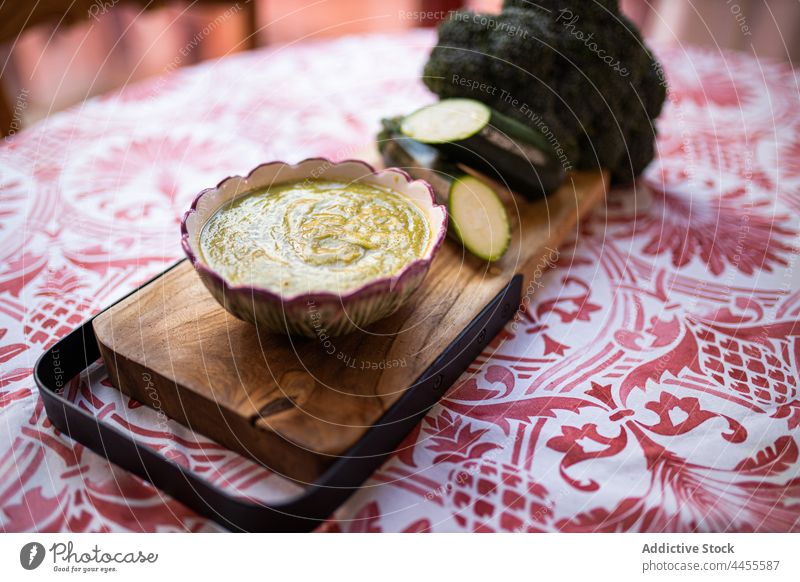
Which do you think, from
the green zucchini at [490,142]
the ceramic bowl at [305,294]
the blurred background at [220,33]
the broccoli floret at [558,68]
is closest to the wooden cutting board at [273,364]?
the ceramic bowl at [305,294]

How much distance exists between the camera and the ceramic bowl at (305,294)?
3.19ft

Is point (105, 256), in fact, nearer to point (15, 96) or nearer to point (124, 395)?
point (124, 395)

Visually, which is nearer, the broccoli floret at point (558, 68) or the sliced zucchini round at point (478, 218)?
the sliced zucchini round at point (478, 218)

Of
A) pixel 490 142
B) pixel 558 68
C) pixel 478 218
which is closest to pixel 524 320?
pixel 478 218

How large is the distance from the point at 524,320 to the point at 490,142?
393 millimetres

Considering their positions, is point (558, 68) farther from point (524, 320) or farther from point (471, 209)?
point (524, 320)

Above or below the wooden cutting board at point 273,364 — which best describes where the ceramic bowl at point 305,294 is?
above

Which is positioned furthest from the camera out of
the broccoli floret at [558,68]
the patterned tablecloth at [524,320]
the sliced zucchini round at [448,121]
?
the broccoli floret at [558,68]

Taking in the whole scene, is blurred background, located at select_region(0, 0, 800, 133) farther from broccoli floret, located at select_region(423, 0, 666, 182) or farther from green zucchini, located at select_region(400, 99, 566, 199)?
green zucchini, located at select_region(400, 99, 566, 199)

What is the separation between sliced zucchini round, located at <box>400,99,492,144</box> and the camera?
1.43m

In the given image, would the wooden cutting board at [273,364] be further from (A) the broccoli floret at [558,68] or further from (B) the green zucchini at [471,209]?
(A) the broccoli floret at [558,68]

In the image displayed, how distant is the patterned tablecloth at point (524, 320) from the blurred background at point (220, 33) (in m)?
0.97
